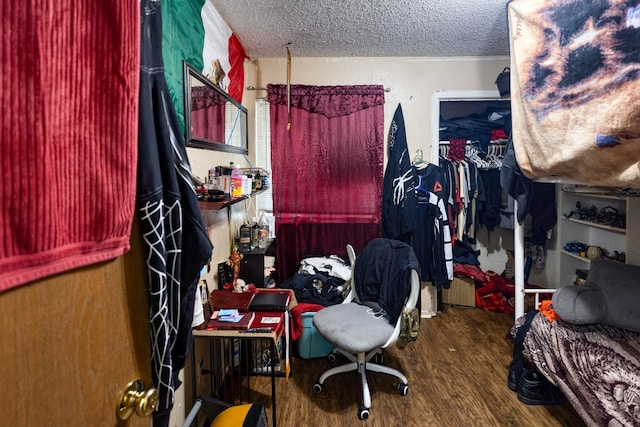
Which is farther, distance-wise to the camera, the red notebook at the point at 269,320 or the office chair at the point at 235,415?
the red notebook at the point at 269,320

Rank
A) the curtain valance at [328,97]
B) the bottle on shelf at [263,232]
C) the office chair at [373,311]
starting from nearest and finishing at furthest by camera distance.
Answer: the office chair at [373,311] < the bottle on shelf at [263,232] < the curtain valance at [328,97]

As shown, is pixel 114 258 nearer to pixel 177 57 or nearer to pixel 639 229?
pixel 177 57

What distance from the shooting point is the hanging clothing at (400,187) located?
130 inches

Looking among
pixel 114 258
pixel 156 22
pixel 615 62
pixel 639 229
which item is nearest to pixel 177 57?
pixel 156 22

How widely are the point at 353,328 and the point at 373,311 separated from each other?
0.91 ft

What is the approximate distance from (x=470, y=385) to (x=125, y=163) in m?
2.56

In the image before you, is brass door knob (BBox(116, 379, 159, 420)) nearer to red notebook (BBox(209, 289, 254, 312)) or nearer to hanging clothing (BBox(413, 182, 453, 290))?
red notebook (BBox(209, 289, 254, 312))

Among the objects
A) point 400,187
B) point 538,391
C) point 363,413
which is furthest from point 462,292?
point 363,413

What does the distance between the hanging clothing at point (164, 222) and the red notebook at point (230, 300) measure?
1.20 meters

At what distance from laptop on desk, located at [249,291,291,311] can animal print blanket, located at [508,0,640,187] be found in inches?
63.1

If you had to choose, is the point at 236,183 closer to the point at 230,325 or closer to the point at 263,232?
the point at 263,232

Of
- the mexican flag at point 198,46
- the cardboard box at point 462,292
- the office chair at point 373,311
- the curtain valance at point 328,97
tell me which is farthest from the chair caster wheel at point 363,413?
the curtain valance at point 328,97

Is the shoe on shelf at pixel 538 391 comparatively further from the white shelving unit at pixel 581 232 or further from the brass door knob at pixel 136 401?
the brass door knob at pixel 136 401

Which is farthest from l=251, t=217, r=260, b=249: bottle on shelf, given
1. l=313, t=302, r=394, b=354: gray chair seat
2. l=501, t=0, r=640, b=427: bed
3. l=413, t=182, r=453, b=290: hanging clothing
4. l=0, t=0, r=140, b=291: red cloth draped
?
l=0, t=0, r=140, b=291: red cloth draped
